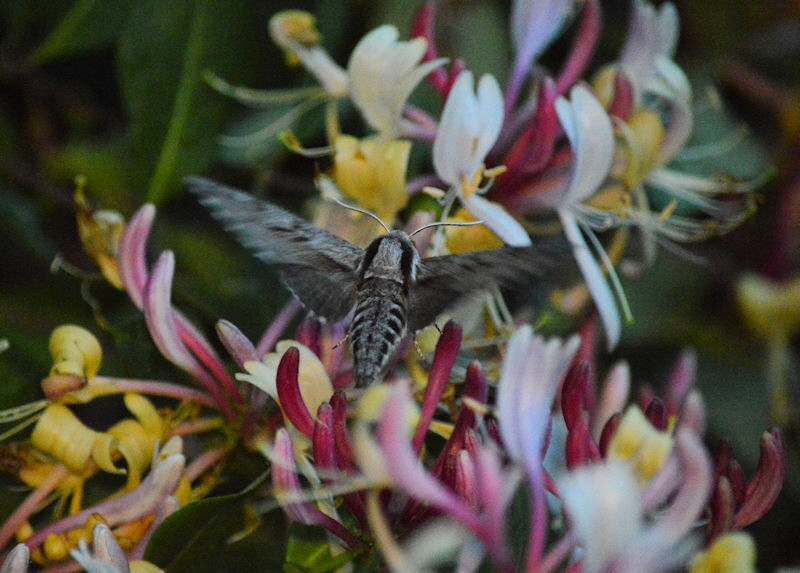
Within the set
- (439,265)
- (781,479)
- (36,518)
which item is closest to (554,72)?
(439,265)

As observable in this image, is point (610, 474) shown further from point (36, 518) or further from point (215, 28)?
point (215, 28)

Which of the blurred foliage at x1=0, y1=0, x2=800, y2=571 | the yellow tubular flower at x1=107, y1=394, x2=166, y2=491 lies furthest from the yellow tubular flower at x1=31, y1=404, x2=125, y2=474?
the blurred foliage at x1=0, y1=0, x2=800, y2=571

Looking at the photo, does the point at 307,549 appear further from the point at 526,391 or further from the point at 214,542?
the point at 526,391

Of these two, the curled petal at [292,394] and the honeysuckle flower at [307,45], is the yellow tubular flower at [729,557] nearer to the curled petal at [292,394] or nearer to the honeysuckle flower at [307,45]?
the curled petal at [292,394]

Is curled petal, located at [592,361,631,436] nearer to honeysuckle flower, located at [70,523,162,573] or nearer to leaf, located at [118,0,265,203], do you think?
honeysuckle flower, located at [70,523,162,573]

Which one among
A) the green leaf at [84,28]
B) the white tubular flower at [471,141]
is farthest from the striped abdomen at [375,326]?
the green leaf at [84,28]

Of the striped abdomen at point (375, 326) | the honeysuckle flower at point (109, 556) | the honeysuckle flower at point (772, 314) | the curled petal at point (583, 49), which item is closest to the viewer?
the honeysuckle flower at point (109, 556)
